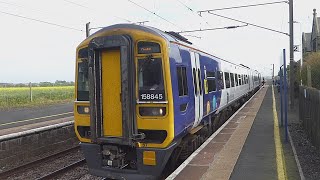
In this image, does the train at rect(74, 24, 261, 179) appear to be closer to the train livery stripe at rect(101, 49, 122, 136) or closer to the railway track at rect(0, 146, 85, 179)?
the train livery stripe at rect(101, 49, 122, 136)

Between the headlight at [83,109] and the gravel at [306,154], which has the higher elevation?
the headlight at [83,109]

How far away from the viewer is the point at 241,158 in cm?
820

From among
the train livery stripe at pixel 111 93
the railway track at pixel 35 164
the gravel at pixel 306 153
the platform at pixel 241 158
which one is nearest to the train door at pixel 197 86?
the platform at pixel 241 158

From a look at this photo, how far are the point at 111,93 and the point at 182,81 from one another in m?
1.47

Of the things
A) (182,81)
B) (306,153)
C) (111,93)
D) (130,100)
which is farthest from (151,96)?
(306,153)

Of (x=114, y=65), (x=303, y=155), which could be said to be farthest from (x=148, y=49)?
(x=303, y=155)

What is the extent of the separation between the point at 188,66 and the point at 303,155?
432cm

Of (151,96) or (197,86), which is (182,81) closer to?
(151,96)

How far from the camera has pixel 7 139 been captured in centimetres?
1018

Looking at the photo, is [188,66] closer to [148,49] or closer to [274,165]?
[148,49]

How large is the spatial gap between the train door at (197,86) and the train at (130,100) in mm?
815

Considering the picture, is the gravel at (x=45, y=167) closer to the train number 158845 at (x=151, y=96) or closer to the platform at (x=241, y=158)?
the platform at (x=241, y=158)

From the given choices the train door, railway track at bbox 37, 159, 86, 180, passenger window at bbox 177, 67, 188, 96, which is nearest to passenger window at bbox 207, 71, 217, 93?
the train door

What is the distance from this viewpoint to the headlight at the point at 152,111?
21.5 ft
